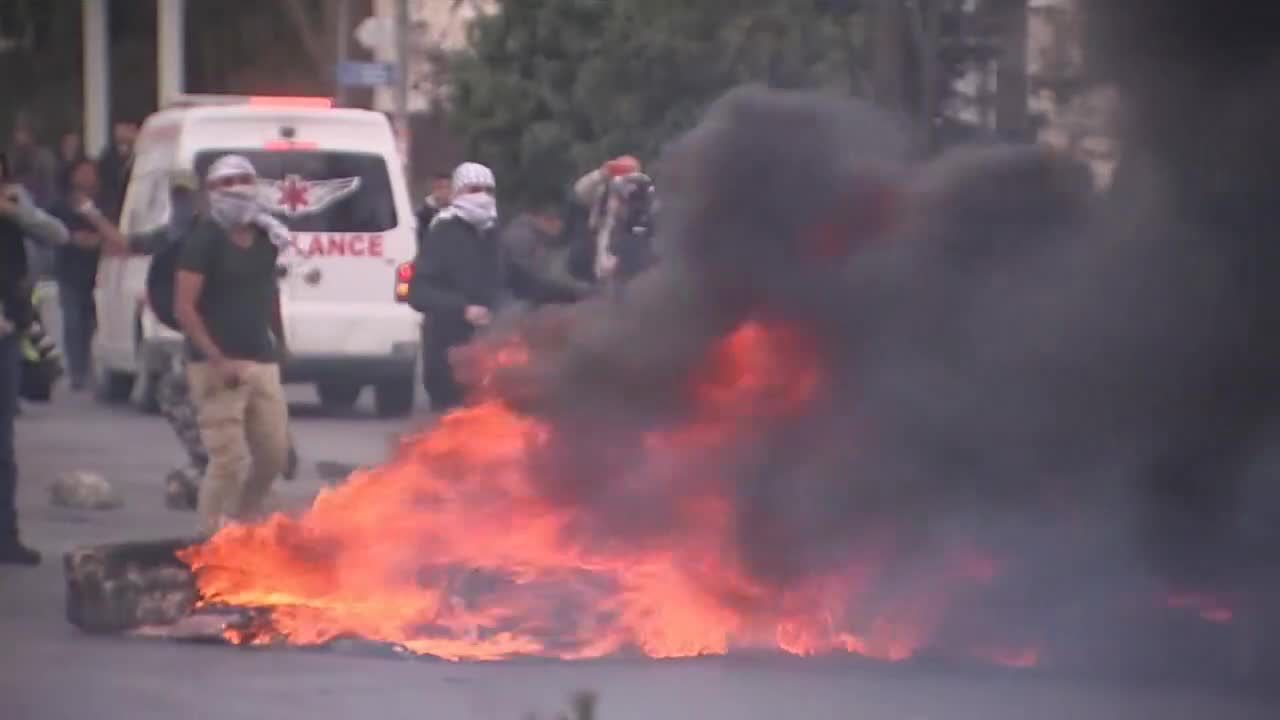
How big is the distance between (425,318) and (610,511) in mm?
3338

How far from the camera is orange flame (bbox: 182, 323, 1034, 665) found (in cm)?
790

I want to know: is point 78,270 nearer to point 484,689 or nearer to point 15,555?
point 15,555

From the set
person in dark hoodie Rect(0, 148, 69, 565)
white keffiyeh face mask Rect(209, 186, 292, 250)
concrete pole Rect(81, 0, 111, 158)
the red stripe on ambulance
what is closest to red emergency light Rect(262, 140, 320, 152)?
the red stripe on ambulance

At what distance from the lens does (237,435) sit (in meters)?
9.80

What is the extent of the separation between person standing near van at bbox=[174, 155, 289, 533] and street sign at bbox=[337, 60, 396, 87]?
13.3m

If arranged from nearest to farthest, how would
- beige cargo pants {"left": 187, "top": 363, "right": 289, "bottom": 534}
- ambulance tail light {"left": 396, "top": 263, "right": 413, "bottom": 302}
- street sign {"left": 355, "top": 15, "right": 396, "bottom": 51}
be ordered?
beige cargo pants {"left": 187, "top": 363, "right": 289, "bottom": 534}
ambulance tail light {"left": 396, "top": 263, "right": 413, "bottom": 302}
street sign {"left": 355, "top": 15, "right": 396, "bottom": 51}

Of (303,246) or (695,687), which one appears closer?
(695,687)

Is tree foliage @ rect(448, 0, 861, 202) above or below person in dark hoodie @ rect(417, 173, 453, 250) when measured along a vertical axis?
above

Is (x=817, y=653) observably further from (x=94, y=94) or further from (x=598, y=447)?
(x=94, y=94)

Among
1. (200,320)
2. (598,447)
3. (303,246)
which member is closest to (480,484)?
(598,447)

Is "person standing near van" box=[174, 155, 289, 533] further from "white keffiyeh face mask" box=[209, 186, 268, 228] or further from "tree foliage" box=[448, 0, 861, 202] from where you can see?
"tree foliage" box=[448, 0, 861, 202]

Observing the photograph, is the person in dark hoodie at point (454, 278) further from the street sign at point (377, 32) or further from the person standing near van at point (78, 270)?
the street sign at point (377, 32)

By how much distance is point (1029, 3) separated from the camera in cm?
982

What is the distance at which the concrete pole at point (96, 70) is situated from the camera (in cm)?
3856
